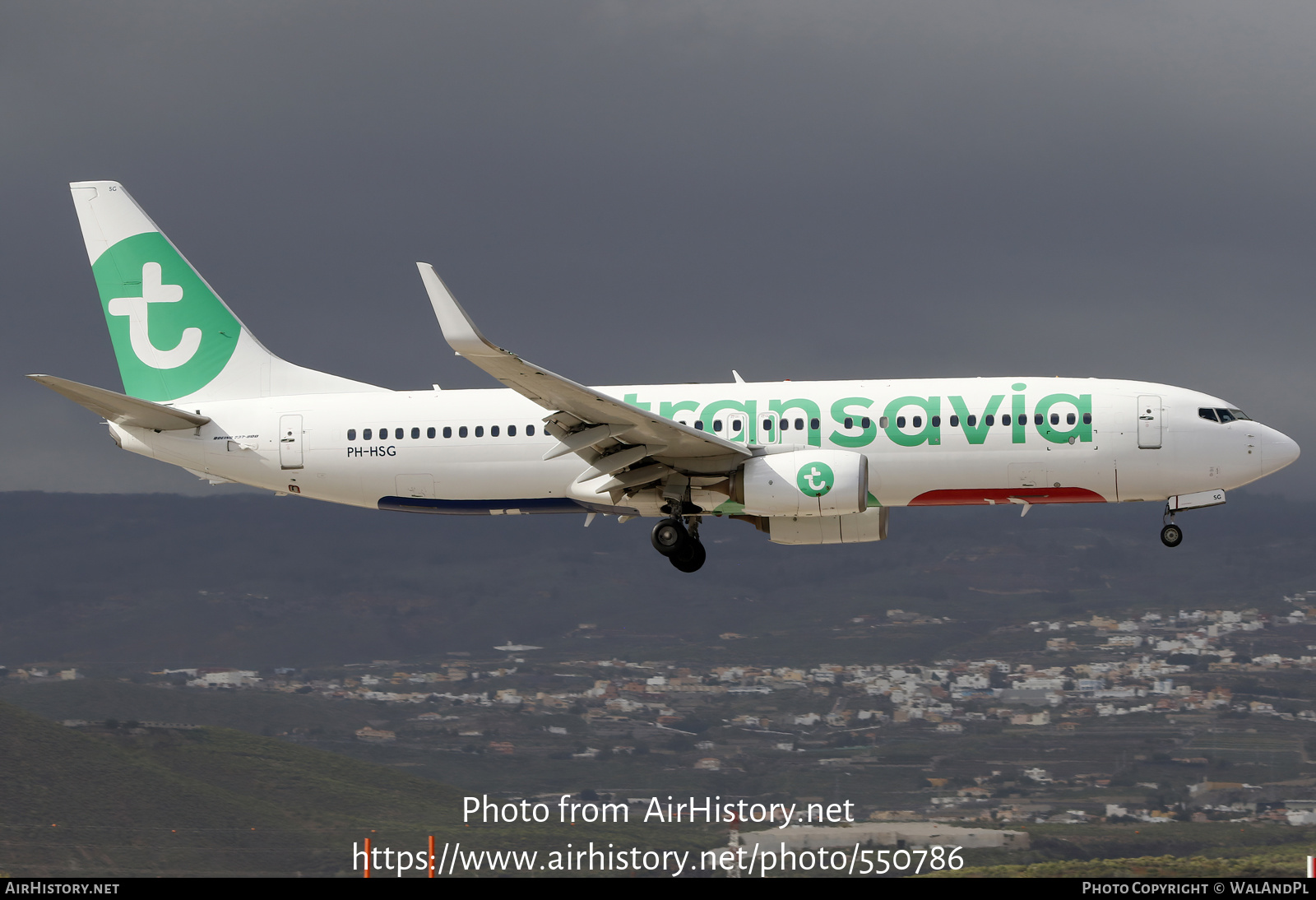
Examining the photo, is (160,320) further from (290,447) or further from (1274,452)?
(1274,452)

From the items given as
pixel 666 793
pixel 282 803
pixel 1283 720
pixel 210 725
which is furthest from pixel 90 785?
pixel 1283 720

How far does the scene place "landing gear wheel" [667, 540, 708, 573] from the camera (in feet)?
134

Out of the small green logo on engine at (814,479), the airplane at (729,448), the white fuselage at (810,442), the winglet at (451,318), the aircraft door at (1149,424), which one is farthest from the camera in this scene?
the aircraft door at (1149,424)

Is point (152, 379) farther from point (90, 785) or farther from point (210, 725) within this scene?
point (210, 725)

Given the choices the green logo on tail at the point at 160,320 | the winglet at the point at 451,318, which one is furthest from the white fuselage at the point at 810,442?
the winglet at the point at 451,318

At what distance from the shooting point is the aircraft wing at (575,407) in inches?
1270

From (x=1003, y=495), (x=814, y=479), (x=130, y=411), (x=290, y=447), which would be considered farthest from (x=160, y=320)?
(x=1003, y=495)

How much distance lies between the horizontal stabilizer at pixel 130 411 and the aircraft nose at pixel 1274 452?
31.1m

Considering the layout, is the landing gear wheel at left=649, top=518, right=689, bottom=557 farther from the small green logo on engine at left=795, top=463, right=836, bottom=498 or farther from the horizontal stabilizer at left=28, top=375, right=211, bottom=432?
the horizontal stabilizer at left=28, top=375, right=211, bottom=432

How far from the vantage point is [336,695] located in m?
193

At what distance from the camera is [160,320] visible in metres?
46.2

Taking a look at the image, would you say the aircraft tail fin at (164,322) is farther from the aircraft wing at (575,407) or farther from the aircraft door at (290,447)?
the aircraft wing at (575,407)
